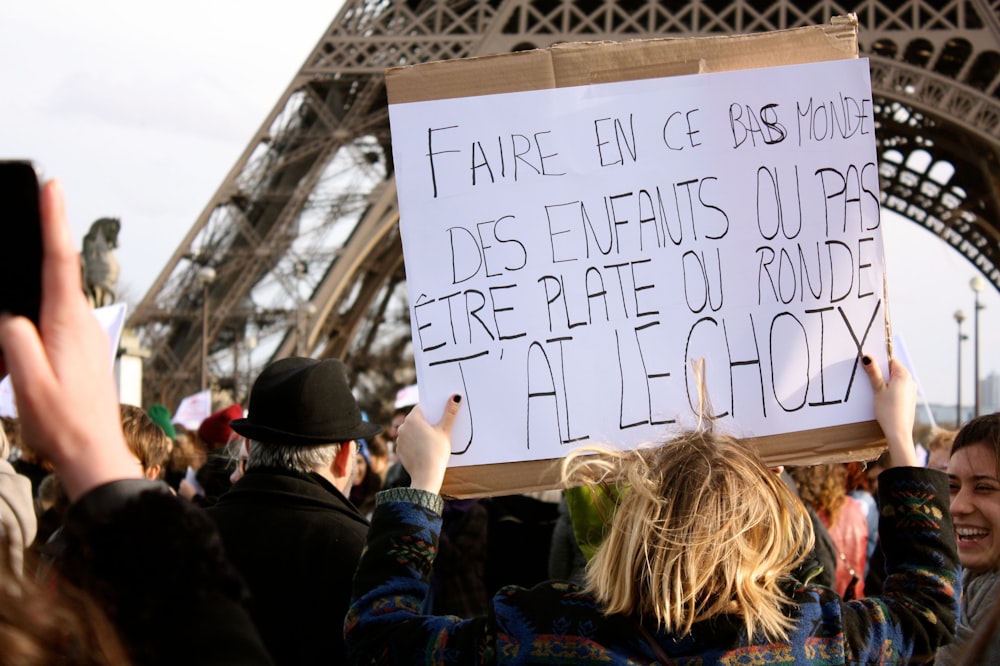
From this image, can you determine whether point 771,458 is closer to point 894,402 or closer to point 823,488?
point 894,402

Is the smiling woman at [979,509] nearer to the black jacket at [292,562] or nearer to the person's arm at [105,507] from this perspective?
the black jacket at [292,562]

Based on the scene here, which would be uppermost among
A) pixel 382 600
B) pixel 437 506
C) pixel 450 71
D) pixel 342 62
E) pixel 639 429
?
pixel 342 62

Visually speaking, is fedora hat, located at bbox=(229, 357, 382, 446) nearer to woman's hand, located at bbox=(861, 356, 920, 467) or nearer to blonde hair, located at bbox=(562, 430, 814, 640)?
blonde hair, located at bbox=(562, 430, 814, 640)

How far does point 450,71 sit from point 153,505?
1.53 m

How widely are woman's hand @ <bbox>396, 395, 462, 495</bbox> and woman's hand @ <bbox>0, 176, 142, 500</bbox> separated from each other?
106cm

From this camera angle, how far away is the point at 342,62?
21500 mm

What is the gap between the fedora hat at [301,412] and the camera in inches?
109

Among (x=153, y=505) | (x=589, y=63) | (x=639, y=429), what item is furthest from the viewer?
(x=589, y=63)

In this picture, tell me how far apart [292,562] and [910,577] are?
4.39 feet

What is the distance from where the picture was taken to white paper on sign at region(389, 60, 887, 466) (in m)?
2.36

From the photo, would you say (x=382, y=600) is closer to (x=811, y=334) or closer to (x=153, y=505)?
(x=153, y=505)

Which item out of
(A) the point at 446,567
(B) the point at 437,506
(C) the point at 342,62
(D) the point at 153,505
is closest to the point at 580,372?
(B) the point at 437,506

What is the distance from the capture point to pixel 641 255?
96.9 inches

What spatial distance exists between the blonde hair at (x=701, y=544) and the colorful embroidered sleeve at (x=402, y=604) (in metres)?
0.25
